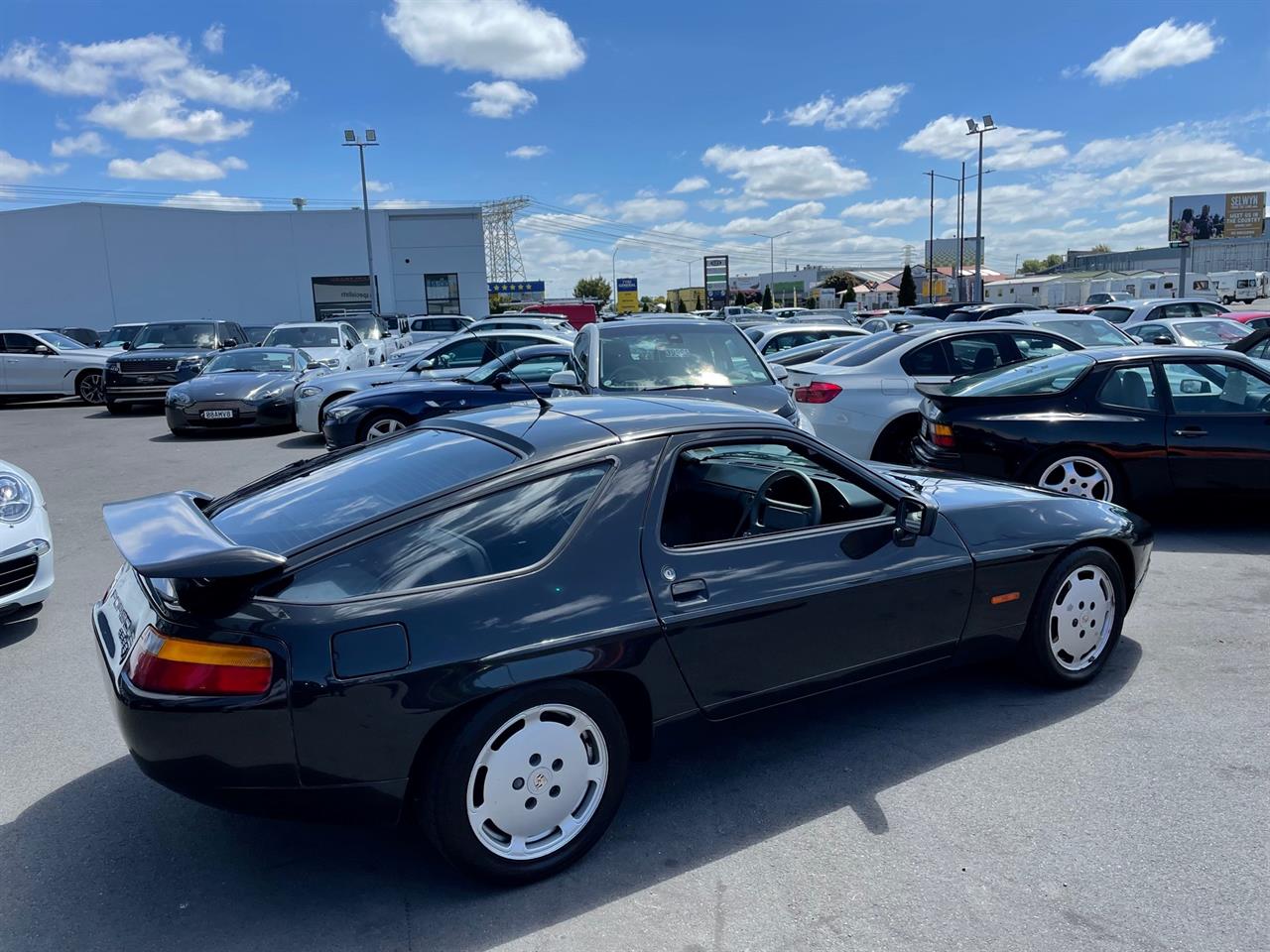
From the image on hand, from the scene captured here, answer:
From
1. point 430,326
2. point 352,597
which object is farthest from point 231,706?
point 430,326

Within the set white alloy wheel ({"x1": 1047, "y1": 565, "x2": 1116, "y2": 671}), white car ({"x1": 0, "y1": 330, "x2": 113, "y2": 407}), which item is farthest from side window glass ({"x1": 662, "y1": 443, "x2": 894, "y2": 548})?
white car ({"x1": 0, "y1": 330, "x2": 113, "y2": 407})

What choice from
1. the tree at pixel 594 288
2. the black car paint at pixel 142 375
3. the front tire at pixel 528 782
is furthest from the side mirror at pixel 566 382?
the tree at pixel 594 288

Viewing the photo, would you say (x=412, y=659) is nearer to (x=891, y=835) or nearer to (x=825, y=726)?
(x=891, y=835)

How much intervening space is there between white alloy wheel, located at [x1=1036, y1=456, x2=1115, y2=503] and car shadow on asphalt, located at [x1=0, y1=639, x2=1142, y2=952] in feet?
10.2

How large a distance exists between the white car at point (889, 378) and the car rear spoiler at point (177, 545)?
638 centimetres

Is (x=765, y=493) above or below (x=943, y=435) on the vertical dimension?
above

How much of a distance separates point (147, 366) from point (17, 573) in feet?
44.9

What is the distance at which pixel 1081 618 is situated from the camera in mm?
4133

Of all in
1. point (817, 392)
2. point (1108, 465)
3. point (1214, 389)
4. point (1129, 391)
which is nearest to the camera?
point (1108, 465)

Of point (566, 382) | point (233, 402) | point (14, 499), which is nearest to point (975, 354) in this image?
point (566, 382)

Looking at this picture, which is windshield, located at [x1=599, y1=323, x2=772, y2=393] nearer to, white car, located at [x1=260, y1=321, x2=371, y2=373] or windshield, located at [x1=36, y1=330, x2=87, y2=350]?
white car, located at [x1=260, y1=321, x2=371, y2=373]

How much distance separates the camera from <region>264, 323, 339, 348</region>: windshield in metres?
18.2

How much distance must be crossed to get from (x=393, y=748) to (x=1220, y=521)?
23.1ft

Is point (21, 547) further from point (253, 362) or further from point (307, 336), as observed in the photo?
point (307, 336)
